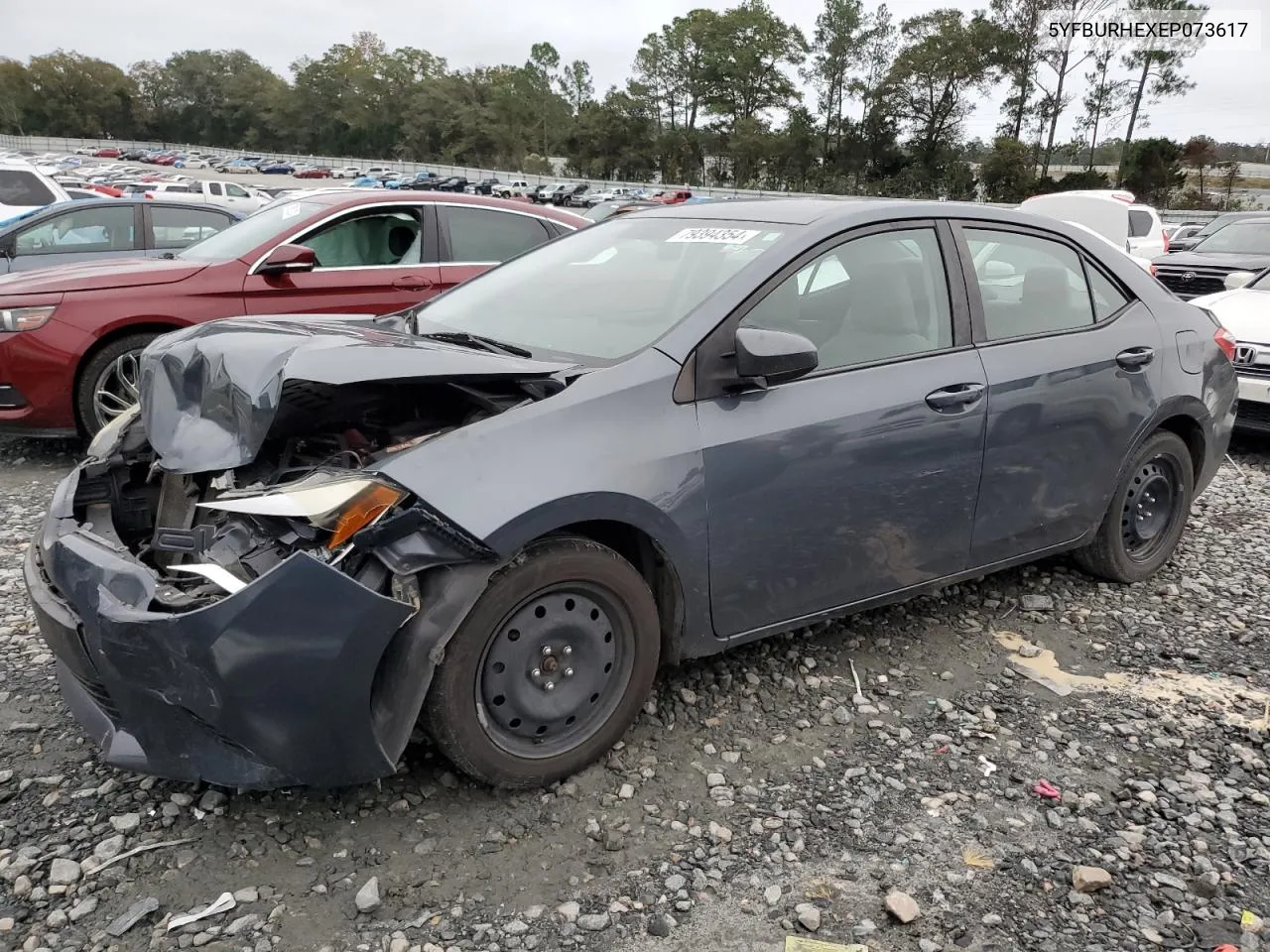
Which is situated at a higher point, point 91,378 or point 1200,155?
point 1200,155

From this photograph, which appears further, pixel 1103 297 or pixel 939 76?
pixel 939 76

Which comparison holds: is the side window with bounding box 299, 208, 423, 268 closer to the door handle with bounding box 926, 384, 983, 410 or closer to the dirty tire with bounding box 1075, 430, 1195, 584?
the door handle with bounding box 926, 384, 983, 410

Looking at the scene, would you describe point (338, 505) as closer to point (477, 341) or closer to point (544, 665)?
point (544, 665)

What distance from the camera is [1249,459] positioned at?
22.1 ft

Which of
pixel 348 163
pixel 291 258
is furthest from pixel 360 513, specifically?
pixel 348 163

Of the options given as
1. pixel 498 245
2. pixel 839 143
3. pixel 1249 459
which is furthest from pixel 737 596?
pixel 839 143

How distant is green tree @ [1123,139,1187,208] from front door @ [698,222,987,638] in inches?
1802

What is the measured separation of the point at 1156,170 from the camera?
42312mm

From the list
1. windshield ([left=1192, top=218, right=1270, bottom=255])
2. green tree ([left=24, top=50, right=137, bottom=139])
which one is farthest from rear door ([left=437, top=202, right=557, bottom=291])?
green tree ([left=24, top=50, right=137, bottom=139])

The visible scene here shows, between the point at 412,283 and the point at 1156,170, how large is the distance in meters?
45.6

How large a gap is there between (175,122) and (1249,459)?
13317 cm

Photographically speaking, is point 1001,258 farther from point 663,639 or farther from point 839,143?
point 839,143

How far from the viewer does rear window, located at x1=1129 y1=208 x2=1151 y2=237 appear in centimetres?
1489

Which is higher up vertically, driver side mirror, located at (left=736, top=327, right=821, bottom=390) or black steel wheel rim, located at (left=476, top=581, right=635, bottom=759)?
driver side mirror, located at (left=736, top=327, right=821, bottom=390)
